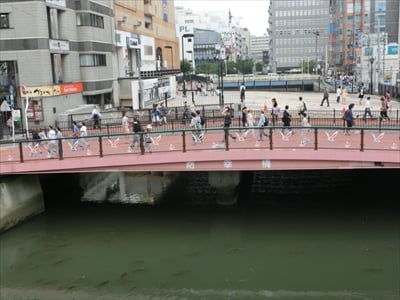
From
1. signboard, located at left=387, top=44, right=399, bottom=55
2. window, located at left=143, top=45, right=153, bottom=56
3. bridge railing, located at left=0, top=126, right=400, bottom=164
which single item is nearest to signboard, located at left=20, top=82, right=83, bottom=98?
bridge railing, located at left=0, top=126, right=400, bottom=164

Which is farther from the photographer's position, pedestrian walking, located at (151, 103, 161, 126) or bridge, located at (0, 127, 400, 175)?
pedestrian walking, located at (151, 103, 161, 126)

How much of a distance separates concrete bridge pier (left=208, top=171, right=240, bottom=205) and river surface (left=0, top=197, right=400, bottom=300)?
54cm

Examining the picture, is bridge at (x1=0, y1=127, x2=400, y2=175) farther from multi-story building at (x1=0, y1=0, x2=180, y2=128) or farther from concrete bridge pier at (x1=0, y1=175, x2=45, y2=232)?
multi-story building at (x1=0, y1=0, x2=180, y2=128)

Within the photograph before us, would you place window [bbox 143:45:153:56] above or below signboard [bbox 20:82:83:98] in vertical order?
above

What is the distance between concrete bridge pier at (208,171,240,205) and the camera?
80.2 feet

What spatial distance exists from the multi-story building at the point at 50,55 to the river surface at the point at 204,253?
13486 millimetres

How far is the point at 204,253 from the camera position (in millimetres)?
20750

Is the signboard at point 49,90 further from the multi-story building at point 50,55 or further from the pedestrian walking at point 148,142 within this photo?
the pedestrian walking at point 148,142

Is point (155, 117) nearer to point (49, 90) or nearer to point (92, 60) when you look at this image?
point (49, 90)

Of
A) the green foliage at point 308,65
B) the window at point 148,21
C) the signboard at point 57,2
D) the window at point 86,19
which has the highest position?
the window at point 148,21

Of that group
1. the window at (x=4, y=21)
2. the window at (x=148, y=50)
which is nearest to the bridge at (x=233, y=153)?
the window at (x=4, y=21)

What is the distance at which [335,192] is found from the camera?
2781cm

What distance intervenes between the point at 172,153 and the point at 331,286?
317 inches

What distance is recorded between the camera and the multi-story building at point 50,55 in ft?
128
